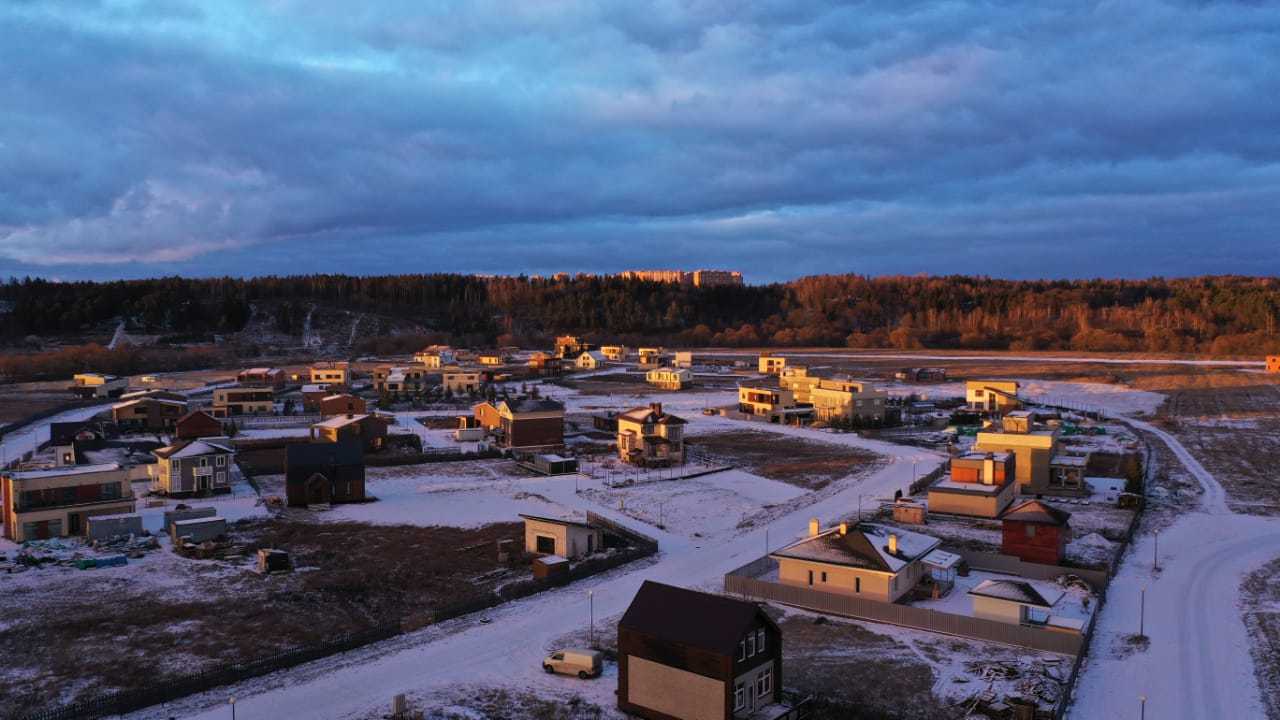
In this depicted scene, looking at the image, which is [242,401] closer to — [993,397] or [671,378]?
[671,378]

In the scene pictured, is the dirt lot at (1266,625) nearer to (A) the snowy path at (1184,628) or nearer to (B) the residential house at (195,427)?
(A) the snowy path at (1184,628)

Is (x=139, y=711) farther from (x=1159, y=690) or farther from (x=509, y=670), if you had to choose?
(x=1159, y=690)

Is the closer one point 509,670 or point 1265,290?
point 509,670

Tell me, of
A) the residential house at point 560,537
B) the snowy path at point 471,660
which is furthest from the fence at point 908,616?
the residential house at point 560,537

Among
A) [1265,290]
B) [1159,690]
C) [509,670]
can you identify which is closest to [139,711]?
[509,670]

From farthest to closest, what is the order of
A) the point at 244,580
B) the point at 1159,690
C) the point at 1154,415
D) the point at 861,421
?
1. the point at 1154,415
2. the point at 861,421
3. the point at 244,580
4. the point at 1159,690

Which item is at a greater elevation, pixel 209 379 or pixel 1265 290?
pixel 1265 290

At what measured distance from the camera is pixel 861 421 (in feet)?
182

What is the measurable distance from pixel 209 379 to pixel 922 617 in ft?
277

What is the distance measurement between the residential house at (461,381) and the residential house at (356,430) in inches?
1099

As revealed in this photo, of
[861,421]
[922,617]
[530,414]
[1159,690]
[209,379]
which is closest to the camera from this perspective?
[1159,690]

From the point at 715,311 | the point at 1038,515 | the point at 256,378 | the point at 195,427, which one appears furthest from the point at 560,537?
the point at 715,311

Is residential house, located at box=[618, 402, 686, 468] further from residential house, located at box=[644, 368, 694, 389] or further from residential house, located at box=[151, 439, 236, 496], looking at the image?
residential house, located at box=[644, 368, 694, 389]

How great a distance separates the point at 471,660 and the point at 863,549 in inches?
423
